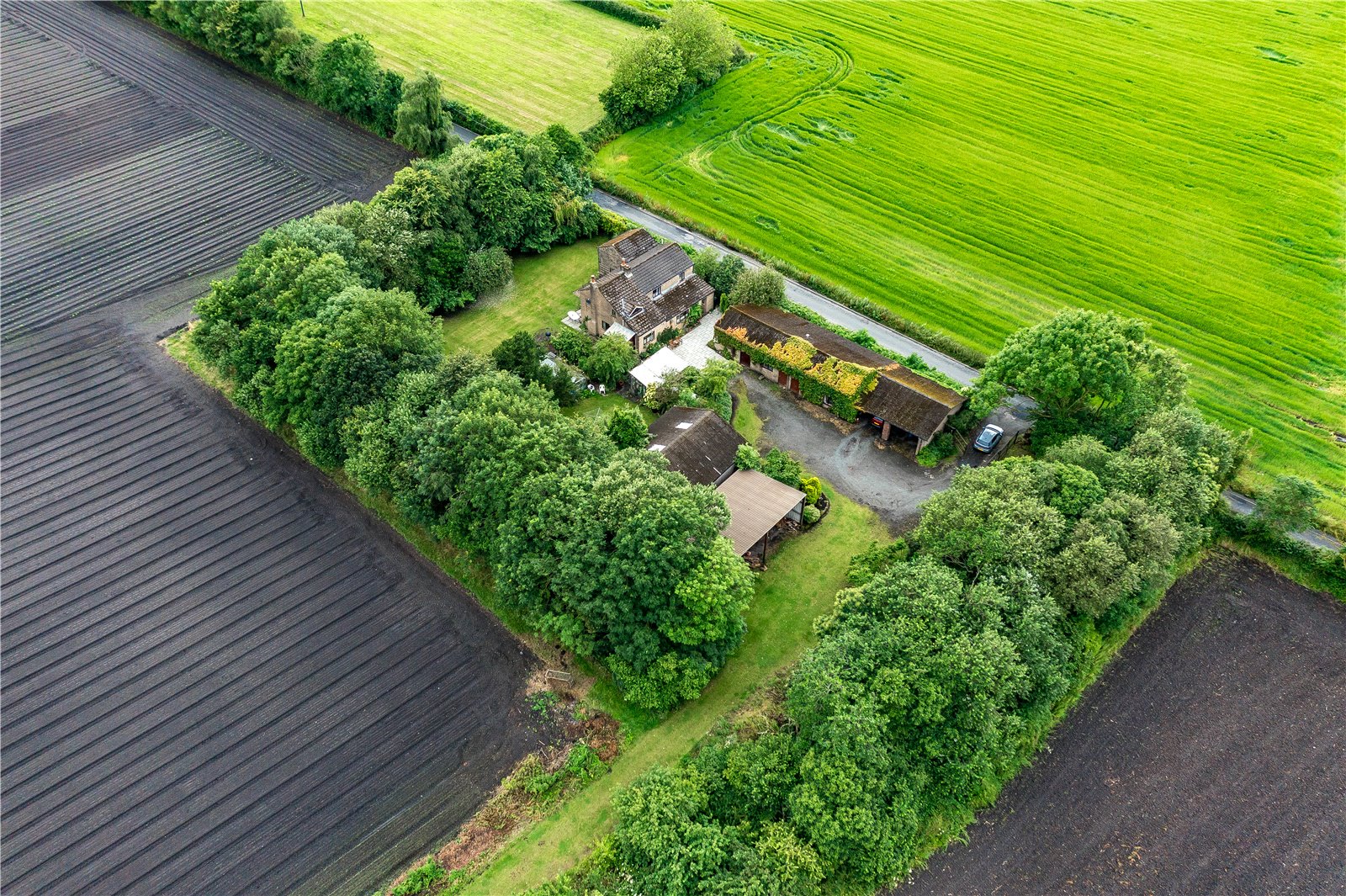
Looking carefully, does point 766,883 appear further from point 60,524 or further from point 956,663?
point 60,524

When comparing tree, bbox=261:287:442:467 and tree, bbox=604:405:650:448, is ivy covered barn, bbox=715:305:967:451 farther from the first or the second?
tree, bbox=261:287:442:467

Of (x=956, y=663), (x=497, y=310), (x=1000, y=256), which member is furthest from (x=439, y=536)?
(x=1000, y=256)

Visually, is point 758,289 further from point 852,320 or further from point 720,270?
point 852,320

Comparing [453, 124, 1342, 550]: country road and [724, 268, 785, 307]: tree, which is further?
[724, 268, 785, 307]: tree

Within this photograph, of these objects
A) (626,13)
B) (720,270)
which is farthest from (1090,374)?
(626,13)

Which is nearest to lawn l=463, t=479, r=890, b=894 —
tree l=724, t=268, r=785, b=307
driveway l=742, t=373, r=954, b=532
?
driveway l=742, t=373, r=954, b=532
